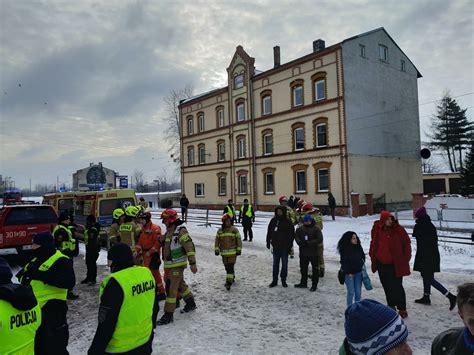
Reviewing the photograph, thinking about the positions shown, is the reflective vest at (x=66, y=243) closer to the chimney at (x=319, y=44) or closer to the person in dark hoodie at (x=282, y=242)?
the person in dark hoodie at (x=282, y=242)

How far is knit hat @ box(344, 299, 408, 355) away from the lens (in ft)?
6.52

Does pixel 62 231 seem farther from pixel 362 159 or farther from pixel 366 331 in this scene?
pixel 362 159

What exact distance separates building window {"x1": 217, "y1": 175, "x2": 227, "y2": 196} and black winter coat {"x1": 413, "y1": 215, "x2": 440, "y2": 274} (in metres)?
29.9

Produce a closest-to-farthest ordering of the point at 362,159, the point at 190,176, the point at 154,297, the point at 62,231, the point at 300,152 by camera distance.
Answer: the point at 154,297
the point at 62,231
the point at 362,159
the point at 300,152
the point at 190,176

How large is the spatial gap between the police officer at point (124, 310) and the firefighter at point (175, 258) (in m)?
3.19

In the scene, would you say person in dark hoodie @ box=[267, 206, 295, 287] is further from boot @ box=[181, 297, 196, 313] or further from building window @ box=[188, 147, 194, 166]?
building window @ box=[188, 147, 194, 166]

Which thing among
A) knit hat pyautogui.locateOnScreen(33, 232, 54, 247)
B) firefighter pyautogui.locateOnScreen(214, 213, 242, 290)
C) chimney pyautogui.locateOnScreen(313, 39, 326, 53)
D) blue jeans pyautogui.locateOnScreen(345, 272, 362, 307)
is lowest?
blue jeans pyautogui.locateOnScreen(345, 272, 362, 307)

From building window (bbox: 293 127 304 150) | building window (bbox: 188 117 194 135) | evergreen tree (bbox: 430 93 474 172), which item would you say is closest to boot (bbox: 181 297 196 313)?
building window (bbox: 293 127 304 150)

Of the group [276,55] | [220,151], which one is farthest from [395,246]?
[220,151]

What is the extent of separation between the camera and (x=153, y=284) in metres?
3.77

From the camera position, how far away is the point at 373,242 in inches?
276

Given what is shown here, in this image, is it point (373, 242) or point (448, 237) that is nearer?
point (373, 242)

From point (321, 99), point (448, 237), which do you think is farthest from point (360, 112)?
point (448, 237)

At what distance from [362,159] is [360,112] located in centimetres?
353
